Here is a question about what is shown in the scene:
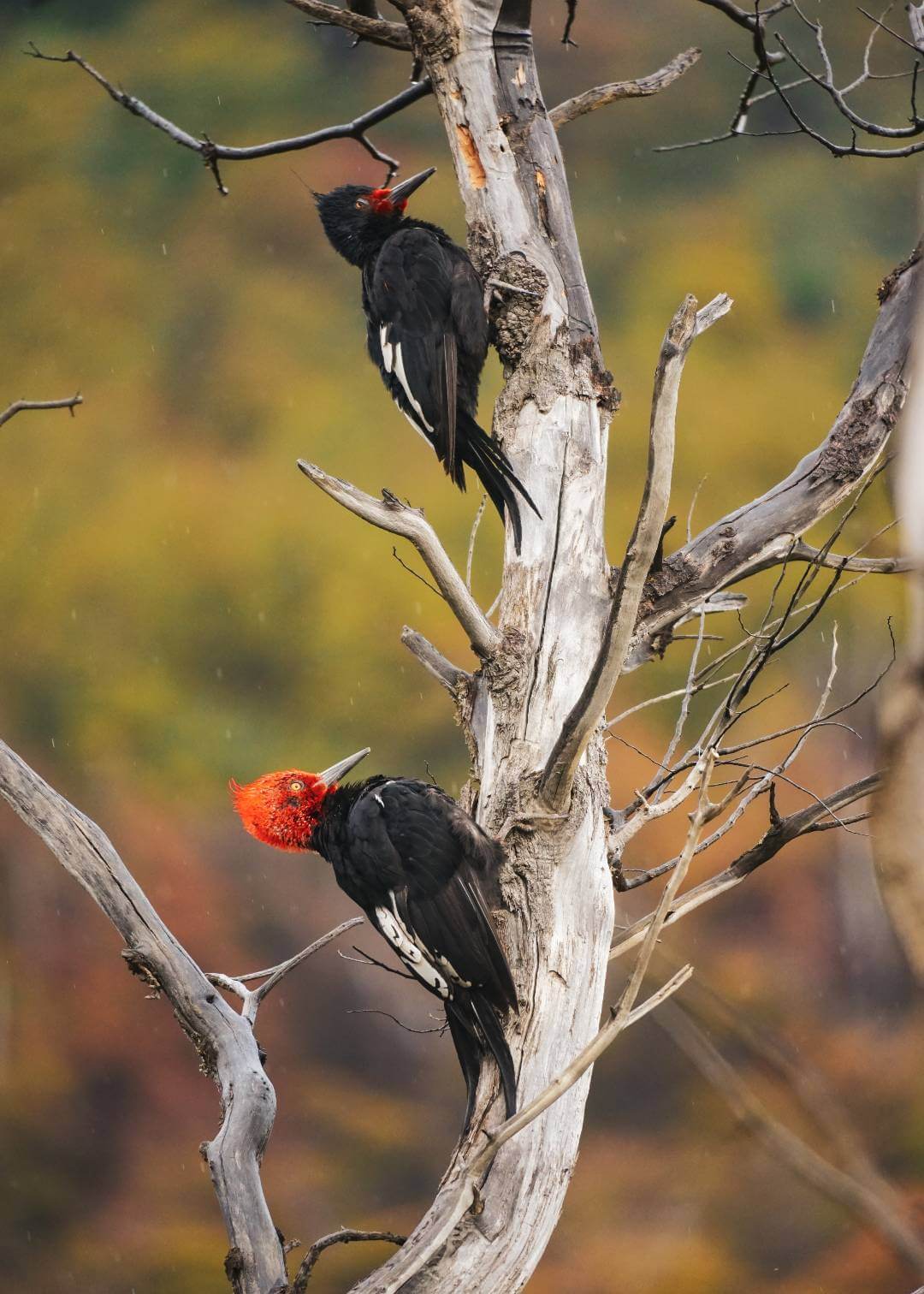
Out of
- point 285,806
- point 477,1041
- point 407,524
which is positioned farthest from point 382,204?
point 477,1041

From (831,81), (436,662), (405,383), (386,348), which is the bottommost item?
(436,662)

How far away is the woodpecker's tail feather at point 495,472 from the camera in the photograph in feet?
6.85

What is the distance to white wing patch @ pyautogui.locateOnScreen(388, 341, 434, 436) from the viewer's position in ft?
7.80

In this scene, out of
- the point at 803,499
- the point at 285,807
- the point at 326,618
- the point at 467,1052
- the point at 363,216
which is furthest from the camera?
the point at 326,618

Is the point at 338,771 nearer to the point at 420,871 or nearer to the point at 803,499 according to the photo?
the point at 420,871

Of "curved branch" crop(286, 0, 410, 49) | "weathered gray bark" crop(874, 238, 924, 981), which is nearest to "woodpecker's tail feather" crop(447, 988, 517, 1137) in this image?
"weathered gray bark" crop(874, 238, 924, 981)

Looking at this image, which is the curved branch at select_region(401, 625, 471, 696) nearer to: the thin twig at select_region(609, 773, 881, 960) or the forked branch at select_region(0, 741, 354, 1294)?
the thin twig at select_region(609, 773, 881, 960)

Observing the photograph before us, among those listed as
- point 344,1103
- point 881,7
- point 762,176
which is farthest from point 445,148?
point 344,1103

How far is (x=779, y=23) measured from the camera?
5.21 meters

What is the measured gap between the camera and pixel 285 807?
7.71ft

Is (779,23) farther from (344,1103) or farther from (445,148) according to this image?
(344,1103)

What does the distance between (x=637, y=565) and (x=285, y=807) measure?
1.07 m

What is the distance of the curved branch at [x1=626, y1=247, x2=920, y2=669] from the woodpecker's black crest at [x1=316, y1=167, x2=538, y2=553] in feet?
1.07

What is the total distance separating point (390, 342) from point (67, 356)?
301 cm
